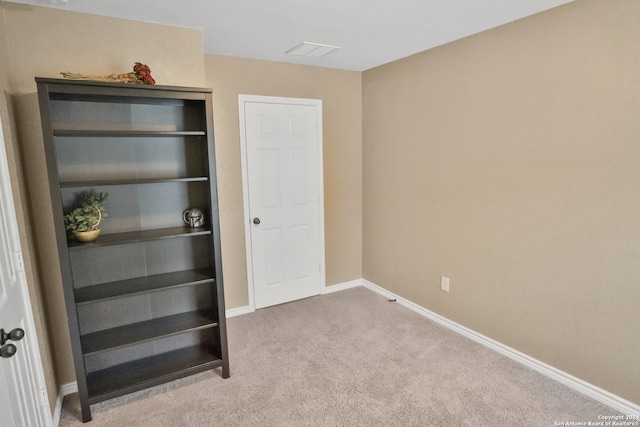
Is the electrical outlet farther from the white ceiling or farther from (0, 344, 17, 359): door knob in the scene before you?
(0, 344, 17, 359): door knob

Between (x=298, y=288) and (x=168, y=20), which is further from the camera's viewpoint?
(x=298, y=288)

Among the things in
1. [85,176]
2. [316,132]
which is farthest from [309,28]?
[85,176]

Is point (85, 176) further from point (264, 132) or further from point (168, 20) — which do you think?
point (264, 132)

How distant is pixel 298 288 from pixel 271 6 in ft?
8.77

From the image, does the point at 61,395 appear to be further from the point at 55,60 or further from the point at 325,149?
the point at 325,149

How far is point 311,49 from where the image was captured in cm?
298

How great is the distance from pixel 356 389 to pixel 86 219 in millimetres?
1997

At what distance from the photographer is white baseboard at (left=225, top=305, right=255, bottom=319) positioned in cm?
343

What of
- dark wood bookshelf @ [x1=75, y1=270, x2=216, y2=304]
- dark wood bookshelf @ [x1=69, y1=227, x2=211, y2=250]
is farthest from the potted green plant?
dark wood bookshelf @ [x1=75, y1=270, x2=216, y2=304]

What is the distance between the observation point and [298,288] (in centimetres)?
382

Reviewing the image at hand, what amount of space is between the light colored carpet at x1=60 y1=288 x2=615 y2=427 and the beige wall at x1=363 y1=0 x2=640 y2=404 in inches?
11.8

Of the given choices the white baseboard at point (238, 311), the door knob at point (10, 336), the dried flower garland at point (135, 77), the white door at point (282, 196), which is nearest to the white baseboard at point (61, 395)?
the door knob at point (10, 336)

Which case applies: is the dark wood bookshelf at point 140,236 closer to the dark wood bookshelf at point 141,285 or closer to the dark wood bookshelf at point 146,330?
the dark wood bookshelf at point 141,285

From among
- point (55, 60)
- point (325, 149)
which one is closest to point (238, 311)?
point (325, 149)
